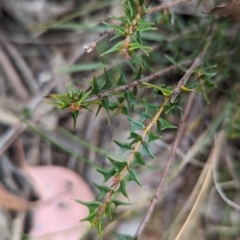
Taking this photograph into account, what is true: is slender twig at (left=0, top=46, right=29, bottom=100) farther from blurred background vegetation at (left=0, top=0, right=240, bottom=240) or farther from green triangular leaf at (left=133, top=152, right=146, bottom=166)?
green triangular leaf at (left=133, top=152, right=146, bottom=166)

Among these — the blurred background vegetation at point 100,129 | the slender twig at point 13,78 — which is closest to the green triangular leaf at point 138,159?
the blurred background vegetation at point 100,129

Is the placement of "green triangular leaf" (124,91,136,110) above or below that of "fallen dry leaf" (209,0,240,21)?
below

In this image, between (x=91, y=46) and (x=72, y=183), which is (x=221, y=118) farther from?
(x=91, y=46)

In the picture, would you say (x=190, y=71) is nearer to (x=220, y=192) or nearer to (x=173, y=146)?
(x=173, y=146)

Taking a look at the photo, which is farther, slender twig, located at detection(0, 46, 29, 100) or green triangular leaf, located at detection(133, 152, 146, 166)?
slender twig, located at detection(0, 46, 29, 100)

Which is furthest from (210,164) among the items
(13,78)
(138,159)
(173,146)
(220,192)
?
(13,78)

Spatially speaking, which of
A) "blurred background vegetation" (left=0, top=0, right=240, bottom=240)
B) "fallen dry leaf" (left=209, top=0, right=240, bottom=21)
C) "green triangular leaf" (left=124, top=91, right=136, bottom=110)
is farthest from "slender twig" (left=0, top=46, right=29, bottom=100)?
"fallen dry leaf" (left=209, top=0, right=240, bottom=21)

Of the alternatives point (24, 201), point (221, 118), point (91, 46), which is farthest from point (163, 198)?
point (91, 46)

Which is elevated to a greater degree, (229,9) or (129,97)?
(229,9)
